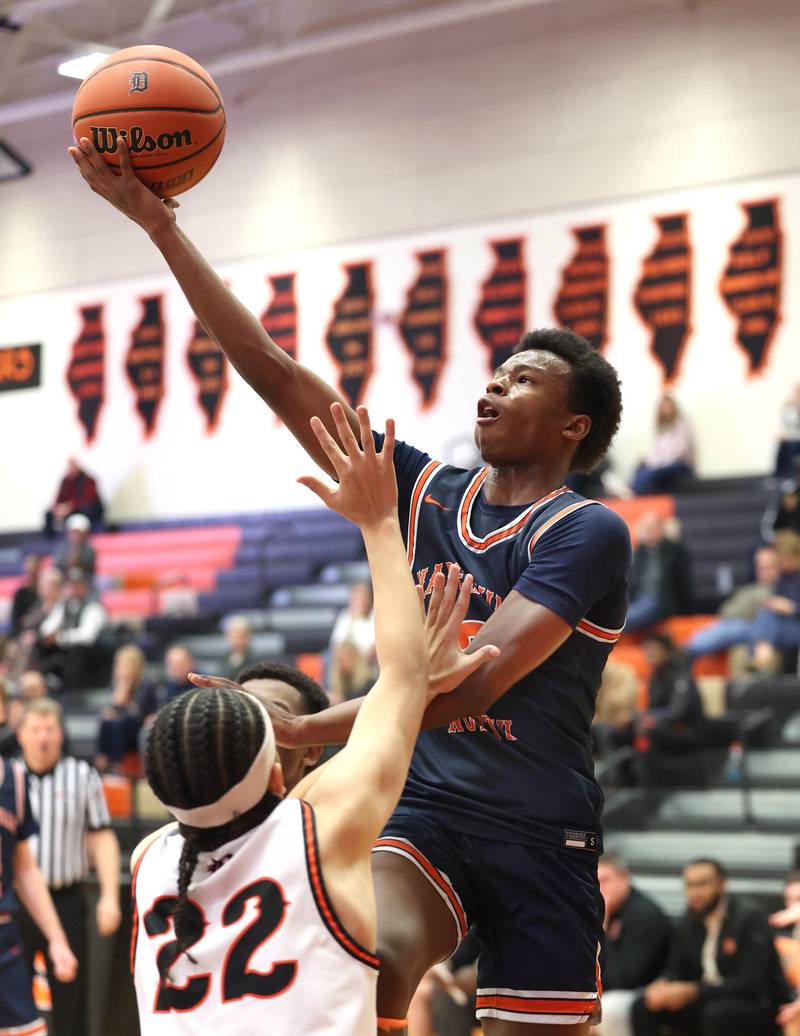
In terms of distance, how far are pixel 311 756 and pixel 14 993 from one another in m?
3.82

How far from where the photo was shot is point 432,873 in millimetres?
3084

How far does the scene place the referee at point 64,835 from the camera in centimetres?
821

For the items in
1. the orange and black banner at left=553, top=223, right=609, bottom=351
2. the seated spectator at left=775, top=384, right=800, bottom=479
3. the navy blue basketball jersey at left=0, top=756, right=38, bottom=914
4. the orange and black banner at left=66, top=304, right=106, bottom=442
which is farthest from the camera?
the orange and black banner at left=66, top=304, right=106, bottom=442

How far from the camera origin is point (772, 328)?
1481 centimetres

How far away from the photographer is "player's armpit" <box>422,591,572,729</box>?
292 cm

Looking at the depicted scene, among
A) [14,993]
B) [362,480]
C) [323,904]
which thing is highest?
[362,480]

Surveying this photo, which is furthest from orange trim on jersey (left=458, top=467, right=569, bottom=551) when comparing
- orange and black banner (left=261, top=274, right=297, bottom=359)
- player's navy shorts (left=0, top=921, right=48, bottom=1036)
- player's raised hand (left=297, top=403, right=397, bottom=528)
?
orange and black banner (left=261, top=274, right=297, bottom=359)

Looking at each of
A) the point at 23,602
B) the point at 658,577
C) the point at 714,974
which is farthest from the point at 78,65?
the point at 714,974

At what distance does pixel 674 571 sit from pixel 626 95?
613 cm

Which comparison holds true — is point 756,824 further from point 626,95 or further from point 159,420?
point 159,420

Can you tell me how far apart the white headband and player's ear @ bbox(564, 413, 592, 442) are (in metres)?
1.30

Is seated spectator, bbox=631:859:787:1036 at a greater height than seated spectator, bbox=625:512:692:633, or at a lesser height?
lesser

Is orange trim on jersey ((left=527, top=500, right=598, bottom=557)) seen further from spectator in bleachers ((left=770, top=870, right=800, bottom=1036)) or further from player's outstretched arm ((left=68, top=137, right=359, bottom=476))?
spectator in bleachers ((left=770, top=870, right=800, bottom=1036))

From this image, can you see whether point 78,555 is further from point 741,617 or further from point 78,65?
point 741,617
